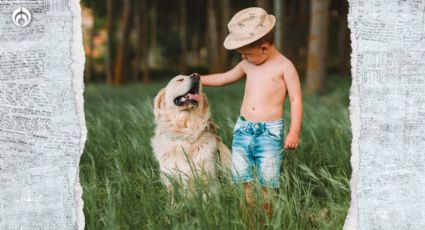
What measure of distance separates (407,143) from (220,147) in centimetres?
141

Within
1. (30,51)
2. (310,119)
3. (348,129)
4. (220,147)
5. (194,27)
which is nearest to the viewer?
(30,51)

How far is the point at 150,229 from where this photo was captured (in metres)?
2.58

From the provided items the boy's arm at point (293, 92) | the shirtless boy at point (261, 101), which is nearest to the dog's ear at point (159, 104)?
the shirtless boy at point (261, 101)

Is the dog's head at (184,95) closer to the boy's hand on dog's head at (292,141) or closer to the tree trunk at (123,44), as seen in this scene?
the boy's hand on dog's head at (292,141)

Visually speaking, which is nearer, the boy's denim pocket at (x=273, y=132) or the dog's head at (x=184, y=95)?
the boy's denim pocket at (x=273, y=132)

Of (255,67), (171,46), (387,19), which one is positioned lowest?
(171,46)

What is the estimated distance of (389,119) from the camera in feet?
7.89

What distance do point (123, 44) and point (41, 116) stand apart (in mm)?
13913

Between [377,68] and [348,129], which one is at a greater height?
[377,68]

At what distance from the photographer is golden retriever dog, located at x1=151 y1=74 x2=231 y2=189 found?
10.8 ft

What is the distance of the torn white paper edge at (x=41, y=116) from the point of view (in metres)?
2.34

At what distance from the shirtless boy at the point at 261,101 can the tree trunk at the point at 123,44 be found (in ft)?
41.1

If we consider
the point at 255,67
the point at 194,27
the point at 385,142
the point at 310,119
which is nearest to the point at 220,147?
the point at 255,67

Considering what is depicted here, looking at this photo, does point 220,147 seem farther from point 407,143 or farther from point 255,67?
point 407,143
